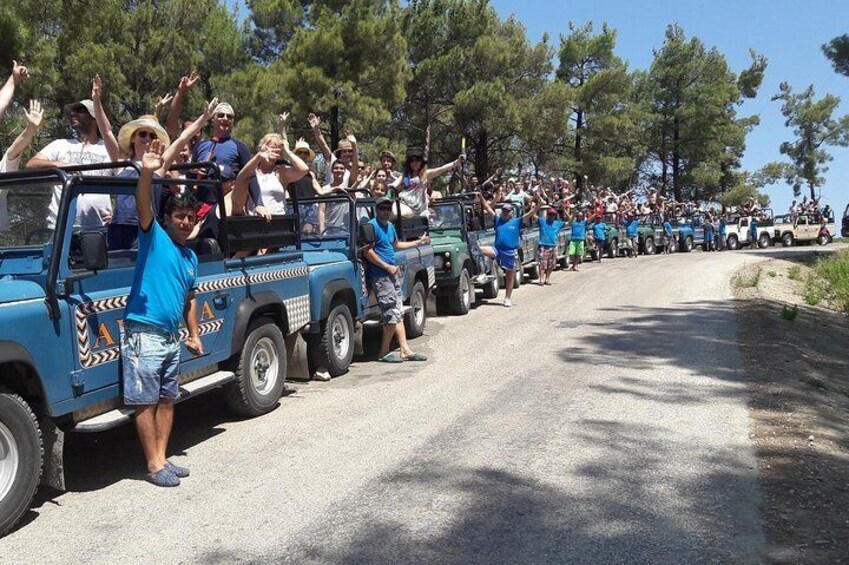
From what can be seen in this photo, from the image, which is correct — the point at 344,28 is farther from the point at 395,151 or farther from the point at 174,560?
the point at 174,560

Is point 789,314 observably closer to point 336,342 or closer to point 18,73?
point 336,342

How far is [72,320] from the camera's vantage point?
4582 mm

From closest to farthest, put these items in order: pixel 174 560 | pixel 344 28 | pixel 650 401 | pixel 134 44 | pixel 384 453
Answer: pixel 174 560, pixel 384 453, pixel 650 401, pixel 134 44, pixel 344 28

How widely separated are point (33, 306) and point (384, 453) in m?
2.64

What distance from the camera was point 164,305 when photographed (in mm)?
4852

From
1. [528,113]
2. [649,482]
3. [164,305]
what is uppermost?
[528,113]

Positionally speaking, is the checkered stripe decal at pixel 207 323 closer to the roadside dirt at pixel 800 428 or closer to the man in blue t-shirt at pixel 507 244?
the roadside dirt at pixel 800 428

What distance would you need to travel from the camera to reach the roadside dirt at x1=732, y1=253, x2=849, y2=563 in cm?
422

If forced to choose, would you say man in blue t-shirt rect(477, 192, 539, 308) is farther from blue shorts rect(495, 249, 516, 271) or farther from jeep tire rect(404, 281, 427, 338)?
jeep tire rect(404, 281, 427, 338)

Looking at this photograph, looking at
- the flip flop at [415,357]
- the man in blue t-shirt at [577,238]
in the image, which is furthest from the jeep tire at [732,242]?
the flip flop at [415,357]

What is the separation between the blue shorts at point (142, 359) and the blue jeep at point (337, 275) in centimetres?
283

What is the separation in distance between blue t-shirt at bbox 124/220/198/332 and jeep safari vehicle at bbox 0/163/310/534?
21 cm

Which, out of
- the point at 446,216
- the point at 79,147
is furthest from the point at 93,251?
the point at 446,216

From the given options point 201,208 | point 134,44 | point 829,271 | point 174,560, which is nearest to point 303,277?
point 201,208
